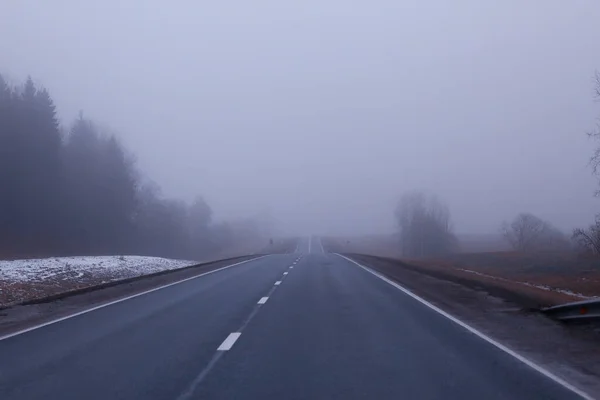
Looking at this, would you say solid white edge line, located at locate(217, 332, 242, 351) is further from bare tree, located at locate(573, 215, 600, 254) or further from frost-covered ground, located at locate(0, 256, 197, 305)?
bare tree, located at locate(573, 215, 600, 254)

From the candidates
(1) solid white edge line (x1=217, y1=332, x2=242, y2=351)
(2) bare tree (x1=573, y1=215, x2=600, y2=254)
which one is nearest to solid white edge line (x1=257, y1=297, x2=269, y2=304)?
(1) solid white edge line (x1=217, y1=332, x2=242, y2=351)

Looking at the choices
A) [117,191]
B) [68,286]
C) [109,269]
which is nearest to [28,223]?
[117,191]

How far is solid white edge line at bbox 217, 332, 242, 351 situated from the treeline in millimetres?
45929

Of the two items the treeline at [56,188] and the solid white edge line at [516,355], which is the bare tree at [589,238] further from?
the treeline at [56,188]

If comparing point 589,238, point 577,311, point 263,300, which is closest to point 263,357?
point 577,311

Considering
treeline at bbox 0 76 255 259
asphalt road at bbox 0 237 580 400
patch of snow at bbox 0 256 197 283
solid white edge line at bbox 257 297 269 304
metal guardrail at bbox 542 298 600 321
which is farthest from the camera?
treeline at bbox 0 76 255 259

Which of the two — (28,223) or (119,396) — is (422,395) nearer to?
(119,396)

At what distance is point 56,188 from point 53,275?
1608 inches

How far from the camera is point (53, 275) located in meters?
31.5

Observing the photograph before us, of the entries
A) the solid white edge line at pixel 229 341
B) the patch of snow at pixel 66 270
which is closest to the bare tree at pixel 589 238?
the patch of snow at pixel 66 270

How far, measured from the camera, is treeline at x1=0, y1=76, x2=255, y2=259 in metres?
65.7

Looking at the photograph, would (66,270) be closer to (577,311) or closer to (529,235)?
(577,311)

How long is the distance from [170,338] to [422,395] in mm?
6356

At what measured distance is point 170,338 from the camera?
14352 millimetres
